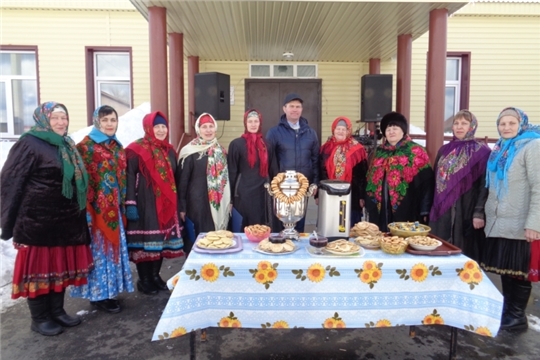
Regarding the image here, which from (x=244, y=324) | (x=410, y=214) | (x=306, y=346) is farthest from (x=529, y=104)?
(x=244, y=324)

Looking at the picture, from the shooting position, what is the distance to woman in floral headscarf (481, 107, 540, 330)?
A: 8.69 ft

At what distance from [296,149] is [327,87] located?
17.4ft

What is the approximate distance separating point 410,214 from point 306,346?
1.45 metres

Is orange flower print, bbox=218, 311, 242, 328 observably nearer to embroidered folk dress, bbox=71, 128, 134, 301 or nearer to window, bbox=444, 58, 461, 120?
embroidered folk dress, bbox=71, 128, 134, 301

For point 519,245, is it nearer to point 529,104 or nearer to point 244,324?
point 244,324

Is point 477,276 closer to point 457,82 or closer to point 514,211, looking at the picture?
point 514,211

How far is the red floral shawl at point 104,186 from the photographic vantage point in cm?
299

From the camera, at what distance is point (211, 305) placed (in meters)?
2.10

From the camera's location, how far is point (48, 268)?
8.99ft

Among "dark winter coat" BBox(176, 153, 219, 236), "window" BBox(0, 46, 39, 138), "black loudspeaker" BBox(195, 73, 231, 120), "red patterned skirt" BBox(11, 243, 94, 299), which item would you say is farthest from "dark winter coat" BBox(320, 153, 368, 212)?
"window" BBox(0, 46, 39, 138)

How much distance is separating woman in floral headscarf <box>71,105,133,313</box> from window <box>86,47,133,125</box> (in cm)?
583

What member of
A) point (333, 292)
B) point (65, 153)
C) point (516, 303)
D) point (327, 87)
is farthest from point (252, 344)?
point (327, 87)

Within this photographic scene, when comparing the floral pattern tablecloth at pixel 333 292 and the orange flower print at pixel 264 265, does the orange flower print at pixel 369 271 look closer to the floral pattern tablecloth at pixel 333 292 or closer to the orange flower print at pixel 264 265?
the floral pattern tablecloth at pixel 333 292

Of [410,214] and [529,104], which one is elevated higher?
[529,104]
